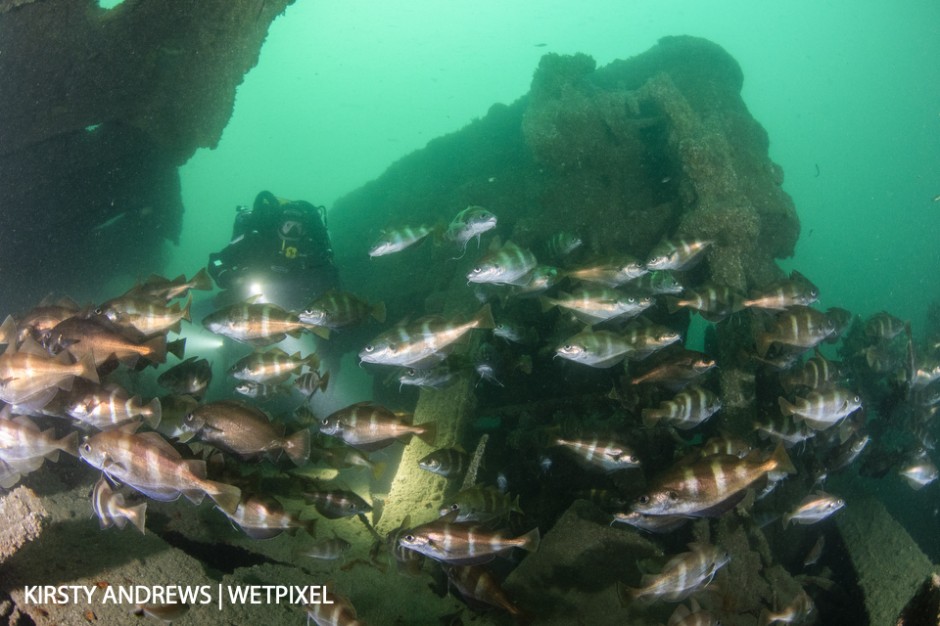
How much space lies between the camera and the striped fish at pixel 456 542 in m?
3.29

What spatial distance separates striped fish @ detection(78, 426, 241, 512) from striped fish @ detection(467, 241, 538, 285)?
278 centimetres

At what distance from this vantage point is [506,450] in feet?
21.6

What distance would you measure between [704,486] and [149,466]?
3.83m

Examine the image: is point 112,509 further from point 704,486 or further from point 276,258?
point 276,258

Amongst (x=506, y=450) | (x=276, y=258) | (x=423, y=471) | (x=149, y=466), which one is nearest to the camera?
(x=149, y=466)

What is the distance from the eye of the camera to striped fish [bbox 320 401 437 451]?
3949 mm

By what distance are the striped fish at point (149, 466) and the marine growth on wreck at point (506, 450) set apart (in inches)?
0.6

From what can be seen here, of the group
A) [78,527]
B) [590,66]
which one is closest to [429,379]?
[78,527]

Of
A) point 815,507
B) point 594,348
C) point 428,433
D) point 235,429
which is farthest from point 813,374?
point 235,429

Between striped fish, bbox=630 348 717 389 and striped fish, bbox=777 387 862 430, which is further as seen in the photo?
striped fish, bbox=630 348 717 389

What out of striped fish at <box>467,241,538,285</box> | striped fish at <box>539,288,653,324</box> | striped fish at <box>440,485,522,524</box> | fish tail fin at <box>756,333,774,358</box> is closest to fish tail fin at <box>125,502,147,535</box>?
striped fish at <box>440,485,522,524</box>

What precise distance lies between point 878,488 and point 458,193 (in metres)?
12.1

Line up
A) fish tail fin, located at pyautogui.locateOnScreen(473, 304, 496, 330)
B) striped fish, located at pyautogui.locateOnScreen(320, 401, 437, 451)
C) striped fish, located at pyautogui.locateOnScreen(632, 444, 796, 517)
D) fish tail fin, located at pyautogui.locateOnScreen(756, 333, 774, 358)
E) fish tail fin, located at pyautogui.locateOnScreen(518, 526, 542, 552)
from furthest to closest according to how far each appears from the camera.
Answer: fish tail fin, located at pyautogui.locateOnScreen(756, 333, 774, 358)
fish tail fin, located at pyautogui.locateOnScreen(473, 304, 496, 330)
striped fish, located at pyautogui.locateOnScreen(320, 401, 437, 451)
fish tail fin, located at pyautogui.locateOnScreen(518, 526, 542, 552)
striped fish, located at pyautogui.locateOnScreen(632, 444, 796, 517)

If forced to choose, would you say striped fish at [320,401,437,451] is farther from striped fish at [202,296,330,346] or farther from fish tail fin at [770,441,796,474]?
fish tail fin at [770,441,796,474]
